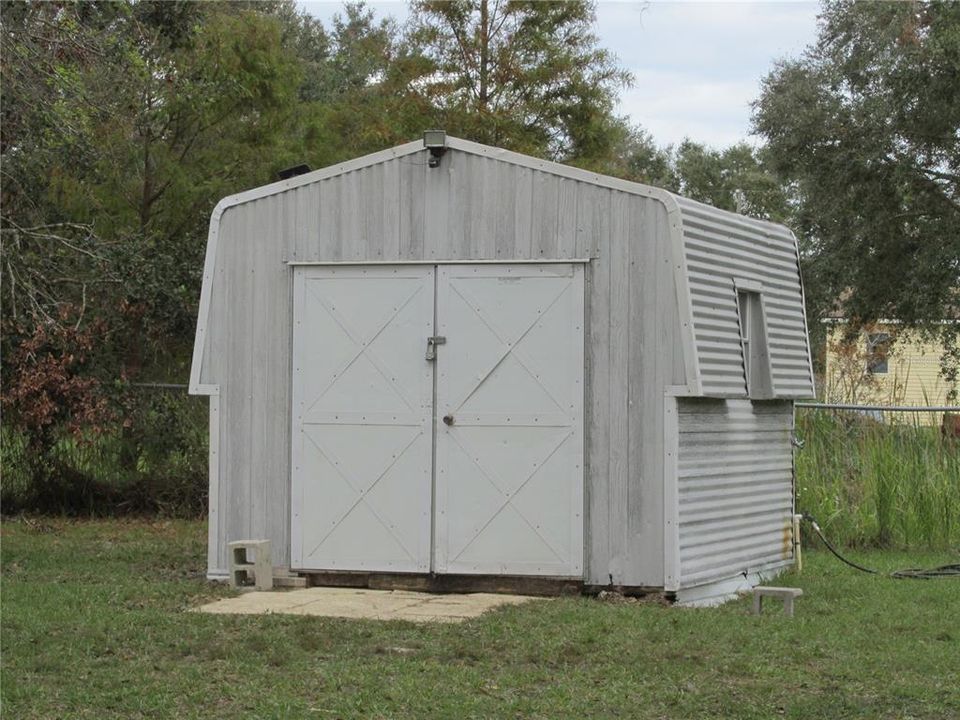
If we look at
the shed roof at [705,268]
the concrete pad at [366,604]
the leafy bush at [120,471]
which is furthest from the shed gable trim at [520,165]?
the leafy bush at [120,471]

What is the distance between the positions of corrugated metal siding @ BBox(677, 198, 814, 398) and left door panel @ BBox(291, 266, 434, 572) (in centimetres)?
186

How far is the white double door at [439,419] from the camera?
1029 cm

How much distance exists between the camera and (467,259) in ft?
34.4

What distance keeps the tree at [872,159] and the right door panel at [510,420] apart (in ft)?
52.0

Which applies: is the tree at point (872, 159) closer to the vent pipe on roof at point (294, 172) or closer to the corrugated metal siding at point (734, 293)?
the corrugated metal siding at point (734, 293)

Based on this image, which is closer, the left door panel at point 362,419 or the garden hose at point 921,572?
the left door panel at point 362,419

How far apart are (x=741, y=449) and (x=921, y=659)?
11.0 feet

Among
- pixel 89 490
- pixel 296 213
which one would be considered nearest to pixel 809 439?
pixel 296 213

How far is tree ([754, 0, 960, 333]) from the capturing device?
25203 mm

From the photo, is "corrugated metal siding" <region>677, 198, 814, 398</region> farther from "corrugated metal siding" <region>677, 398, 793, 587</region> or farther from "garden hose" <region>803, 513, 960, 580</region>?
"garden hose" <region>803, 513, 960, 580</region>

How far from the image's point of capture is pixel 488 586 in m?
10.4

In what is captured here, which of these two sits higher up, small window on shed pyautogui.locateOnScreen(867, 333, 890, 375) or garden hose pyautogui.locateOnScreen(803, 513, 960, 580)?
small window on shed pyautogui.locateOnScreen(867, 333, 890, 375)

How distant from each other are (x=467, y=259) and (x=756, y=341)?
256 cm

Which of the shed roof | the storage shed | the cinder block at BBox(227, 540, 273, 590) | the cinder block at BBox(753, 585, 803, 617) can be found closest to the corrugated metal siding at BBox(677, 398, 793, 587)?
the storage shed
